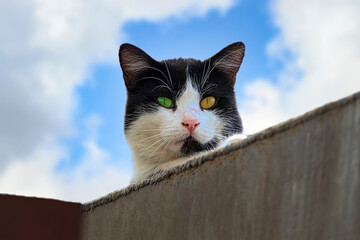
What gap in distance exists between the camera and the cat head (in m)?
2.00

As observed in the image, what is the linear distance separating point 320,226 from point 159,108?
1.23 m

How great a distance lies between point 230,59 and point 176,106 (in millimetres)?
470

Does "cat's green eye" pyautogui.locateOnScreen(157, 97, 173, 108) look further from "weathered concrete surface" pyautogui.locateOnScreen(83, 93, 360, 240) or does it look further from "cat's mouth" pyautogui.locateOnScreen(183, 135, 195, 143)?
"weathered concrete surface" pyautogui.locateOnScreen(83, 93, 360, 240)

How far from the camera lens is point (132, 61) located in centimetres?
229

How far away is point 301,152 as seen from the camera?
105cm

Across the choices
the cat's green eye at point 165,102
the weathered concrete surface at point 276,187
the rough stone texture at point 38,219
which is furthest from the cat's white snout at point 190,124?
the rough stone texture at point 38,219

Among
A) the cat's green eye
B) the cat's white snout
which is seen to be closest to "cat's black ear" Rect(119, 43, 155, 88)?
the cat's green eye

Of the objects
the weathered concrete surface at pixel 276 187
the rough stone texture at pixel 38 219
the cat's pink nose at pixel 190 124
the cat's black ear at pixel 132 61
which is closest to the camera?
the weathered concrete surface at pixel 276 187

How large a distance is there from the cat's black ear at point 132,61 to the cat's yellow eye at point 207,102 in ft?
1.11

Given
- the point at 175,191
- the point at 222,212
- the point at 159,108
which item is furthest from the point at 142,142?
the point at 222,212

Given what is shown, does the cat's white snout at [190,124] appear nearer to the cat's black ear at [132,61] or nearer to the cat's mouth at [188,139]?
the cat's mouth at [188,139]

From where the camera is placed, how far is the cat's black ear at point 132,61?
2.24 m

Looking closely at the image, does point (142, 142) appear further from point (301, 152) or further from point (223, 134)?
point (301, 152)

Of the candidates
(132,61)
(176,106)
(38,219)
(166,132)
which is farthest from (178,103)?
(38,219)
